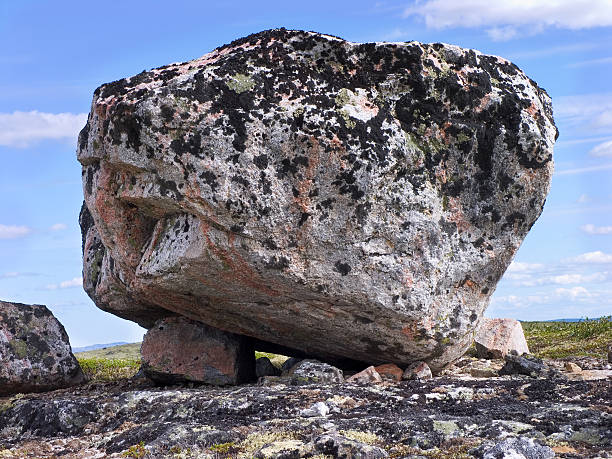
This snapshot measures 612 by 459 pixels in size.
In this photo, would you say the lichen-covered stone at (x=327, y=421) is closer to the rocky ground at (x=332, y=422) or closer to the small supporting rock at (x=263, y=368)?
the rocky ground at (x=332, y=422)

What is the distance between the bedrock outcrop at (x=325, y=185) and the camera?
50.1ft

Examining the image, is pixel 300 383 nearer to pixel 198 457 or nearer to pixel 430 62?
pixel 198 457

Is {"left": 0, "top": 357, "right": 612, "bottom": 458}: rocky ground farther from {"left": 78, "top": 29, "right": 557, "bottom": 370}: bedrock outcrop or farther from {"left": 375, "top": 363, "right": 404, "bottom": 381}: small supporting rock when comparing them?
{"left": 375, "top": 363, "right": 404, "bottom": 381}: small supporting rock

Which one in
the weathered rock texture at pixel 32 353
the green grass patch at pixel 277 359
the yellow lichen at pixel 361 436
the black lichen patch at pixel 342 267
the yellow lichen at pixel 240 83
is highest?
the yellow lichen at pixel 240 83

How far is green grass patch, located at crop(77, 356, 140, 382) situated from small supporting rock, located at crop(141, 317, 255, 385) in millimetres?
4127

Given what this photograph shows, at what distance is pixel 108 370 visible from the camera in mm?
25500

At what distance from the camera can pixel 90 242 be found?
72.2ft

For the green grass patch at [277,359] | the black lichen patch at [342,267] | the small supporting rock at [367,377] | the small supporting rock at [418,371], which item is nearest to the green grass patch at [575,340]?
the small supporting rock at [418,371]

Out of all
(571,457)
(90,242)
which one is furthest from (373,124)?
(90,242)

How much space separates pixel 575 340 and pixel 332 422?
1917cm

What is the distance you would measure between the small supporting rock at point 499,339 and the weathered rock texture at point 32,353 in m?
12.8

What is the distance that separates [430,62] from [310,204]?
4731mm

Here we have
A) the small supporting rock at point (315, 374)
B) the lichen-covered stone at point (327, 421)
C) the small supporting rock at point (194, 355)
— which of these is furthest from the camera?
the small supporting rock at point (194, 355)

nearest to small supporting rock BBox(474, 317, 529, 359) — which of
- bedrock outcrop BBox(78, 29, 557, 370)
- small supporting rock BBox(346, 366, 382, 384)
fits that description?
bedrock outcrop BBox(78, 29, 557, 370)
